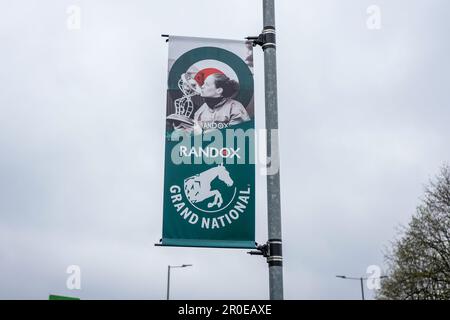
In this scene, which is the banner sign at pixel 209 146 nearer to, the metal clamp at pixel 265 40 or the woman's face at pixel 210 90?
the woman's face at pixel 210 90

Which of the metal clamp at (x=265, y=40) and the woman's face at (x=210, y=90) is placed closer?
the woman's face at (x=210, y=90)

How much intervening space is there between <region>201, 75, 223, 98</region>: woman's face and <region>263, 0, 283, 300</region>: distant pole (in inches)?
25.3

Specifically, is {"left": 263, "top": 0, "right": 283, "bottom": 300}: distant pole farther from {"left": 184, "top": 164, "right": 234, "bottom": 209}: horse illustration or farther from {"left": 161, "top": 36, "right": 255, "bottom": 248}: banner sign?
{"left": 184, "top": 164, "right": 234, "bottom": 209}: horse illustration

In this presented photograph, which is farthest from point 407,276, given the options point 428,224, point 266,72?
point 266,72

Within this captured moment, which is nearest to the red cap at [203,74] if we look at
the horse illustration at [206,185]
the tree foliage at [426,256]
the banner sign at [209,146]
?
the banner sign at [209,146]

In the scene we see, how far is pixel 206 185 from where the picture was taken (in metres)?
7.18

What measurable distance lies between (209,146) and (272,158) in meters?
0.82

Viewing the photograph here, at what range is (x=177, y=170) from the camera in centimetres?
725

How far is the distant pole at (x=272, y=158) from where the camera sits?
6905 millimetres

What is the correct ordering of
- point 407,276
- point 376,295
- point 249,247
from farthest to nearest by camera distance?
1. point 376,295
2. point 407,276
3. point 249,247
